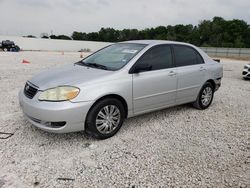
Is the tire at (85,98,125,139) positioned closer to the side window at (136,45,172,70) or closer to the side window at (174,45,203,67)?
Answer: the side window at (136,45,172,70)

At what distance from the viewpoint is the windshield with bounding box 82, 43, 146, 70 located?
4191 millimetres

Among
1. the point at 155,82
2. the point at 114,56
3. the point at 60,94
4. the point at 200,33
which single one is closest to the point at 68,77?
the point at 60,94

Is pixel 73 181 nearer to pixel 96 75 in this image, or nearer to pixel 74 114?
pixel 74 114

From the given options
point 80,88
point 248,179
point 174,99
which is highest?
point 80,88

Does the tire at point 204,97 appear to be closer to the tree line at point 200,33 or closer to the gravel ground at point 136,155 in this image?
the gravel ground at point 136,155

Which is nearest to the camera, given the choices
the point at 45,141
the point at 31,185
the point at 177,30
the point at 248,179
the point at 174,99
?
the point at 31,185

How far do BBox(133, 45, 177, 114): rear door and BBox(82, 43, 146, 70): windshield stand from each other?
0.23m

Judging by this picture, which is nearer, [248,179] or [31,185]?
[31,185]

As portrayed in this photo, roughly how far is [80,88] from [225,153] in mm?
2366

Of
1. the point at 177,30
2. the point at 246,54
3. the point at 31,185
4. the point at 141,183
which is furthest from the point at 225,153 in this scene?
the point at 177,30

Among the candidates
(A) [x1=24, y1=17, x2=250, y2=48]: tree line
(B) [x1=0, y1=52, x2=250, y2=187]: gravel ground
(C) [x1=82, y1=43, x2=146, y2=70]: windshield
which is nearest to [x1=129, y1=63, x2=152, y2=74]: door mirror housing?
(C) [x1=82, y1=43, x2=146, y2=70]: windshield

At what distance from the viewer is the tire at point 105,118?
11.8 feet

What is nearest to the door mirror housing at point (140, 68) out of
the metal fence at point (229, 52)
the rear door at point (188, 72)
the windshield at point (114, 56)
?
the windshield at point (114, 56)

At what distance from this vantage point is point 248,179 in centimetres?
294
